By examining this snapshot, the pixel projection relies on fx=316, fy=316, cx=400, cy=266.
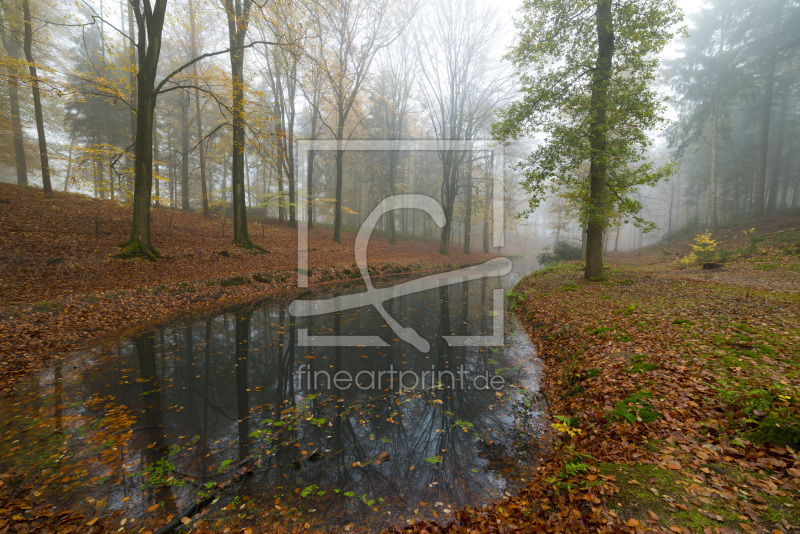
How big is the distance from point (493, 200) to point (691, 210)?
3199 cm

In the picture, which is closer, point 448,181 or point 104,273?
point 104,273

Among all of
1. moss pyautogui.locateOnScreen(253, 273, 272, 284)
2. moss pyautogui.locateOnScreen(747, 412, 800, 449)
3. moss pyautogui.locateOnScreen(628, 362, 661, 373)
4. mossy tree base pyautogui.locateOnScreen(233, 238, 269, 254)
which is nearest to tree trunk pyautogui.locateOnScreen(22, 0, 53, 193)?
mossy tree base pyautogui.locateOnScreen(233, 238, 269, 254)

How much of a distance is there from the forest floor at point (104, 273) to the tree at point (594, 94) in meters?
10.3

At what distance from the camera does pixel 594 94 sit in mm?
9547

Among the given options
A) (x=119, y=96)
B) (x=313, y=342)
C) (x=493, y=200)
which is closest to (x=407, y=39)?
(x=493, y=200)

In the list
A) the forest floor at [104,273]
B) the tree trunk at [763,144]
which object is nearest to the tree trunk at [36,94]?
the forest floor at [104,273]

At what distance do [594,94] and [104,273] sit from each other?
15.6m

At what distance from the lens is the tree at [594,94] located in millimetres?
8961

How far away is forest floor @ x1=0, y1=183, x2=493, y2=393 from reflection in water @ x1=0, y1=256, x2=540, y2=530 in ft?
3.76

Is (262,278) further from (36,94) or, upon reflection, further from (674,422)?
(36,94)

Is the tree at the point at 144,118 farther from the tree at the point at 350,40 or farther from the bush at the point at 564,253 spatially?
the bush at the point at 564,253

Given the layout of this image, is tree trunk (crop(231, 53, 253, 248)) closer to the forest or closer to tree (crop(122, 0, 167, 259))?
the forest

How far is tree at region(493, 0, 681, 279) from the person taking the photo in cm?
896

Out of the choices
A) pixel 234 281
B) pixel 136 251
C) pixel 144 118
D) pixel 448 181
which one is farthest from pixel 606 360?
pixel 448 181
